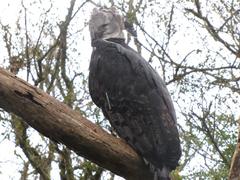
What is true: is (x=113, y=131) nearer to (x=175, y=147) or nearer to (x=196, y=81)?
(x=175, y=147)

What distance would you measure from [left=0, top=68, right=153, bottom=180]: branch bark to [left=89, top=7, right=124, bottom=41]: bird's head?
0.95m

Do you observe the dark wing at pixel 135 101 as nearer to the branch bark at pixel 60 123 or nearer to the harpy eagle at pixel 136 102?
the harpy eagle at pixel 136 102

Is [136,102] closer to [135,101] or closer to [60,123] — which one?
[135,101]

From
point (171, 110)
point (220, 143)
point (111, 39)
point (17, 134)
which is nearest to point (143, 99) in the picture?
point (171, 110)

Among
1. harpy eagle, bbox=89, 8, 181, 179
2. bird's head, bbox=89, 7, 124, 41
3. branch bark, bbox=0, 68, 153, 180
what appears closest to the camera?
branch bark, bbox=0, 68, 153, 180

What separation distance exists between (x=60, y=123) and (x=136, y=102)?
557 millimetres

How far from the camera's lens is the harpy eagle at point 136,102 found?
8.84 ft

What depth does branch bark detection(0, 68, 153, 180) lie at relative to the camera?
2.45 m

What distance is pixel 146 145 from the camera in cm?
270

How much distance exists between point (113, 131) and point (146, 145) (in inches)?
12.5

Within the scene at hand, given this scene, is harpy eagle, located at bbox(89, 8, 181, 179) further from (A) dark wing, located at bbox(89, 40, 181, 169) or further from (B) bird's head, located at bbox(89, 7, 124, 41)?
(B) bird's head, located at bbox(89, 7, 124, 41)

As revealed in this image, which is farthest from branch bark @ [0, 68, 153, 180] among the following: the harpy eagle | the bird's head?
the bird's head

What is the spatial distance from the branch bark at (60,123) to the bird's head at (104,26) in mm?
948

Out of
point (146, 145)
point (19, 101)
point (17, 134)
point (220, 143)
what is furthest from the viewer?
point (220, 143)
